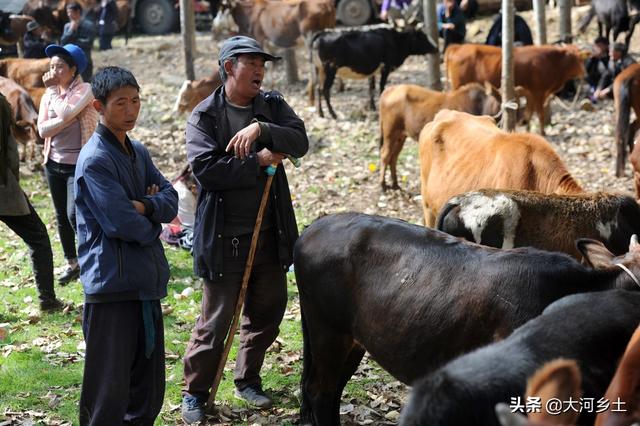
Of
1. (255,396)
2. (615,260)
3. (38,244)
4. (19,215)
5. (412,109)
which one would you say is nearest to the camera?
(615,260)

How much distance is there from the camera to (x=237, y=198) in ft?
A: 18.9

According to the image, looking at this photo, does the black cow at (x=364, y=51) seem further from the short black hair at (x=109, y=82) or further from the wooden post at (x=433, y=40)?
the short black hair at (x=109, y=82)

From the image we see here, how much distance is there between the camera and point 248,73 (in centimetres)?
562

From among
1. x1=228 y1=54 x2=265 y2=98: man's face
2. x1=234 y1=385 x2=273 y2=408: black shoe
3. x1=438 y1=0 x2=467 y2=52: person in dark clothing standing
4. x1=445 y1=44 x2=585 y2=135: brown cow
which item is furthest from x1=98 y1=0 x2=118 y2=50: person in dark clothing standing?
x1=234 y1=385 x2=273 y2=408: black shoe

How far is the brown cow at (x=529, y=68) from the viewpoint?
48.4 feet

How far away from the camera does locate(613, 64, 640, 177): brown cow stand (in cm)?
1189

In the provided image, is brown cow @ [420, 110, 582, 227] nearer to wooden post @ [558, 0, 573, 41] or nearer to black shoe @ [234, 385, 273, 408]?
black shoe @ [234, 385, 273, 408]

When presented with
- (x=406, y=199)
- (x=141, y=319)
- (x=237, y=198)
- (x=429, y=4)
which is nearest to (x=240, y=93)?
(x=237, y=198)

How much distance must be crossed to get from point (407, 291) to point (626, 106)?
336 inches

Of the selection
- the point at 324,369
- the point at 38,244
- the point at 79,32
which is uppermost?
the point at 79,32

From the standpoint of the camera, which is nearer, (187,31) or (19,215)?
(19,215)

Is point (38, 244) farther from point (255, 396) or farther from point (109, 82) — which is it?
point (109, 82)

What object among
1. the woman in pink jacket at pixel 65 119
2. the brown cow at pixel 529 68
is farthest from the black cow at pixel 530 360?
the brown cow at pixel 529 68

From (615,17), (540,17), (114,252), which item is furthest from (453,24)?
(114,252)
